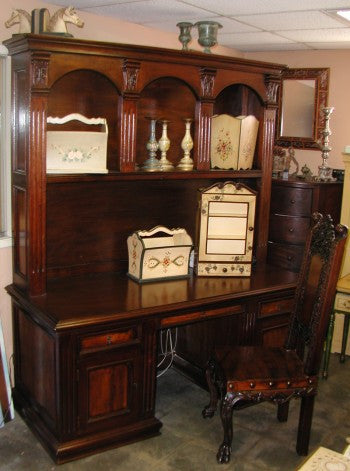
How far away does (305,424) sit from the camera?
113 inches

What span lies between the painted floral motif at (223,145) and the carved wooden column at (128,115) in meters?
0.68

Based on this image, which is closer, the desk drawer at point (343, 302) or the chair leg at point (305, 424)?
the chair leg at point (305, 424)

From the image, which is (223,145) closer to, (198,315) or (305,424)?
(198,315)

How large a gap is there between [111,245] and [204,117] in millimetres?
957

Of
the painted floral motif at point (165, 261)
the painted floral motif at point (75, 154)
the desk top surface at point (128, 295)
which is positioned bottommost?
the desk top surface at point (128, 295)

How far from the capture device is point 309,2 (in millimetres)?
2844

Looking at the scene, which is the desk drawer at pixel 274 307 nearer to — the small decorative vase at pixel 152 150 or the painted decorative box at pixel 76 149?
the small decorative vase at pixel 152 150

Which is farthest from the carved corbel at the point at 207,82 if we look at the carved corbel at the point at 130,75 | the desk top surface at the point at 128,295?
the desk top surface at the point at 128,295

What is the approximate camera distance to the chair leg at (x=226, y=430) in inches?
107

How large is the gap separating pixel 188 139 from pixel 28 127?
1042 mm

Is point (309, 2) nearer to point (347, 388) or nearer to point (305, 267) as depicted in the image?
point (305, 267)

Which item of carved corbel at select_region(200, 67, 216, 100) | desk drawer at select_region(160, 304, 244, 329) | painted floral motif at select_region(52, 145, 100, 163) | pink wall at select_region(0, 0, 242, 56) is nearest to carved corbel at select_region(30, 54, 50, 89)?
painted floral motif at select_region(52, 145, 100, 163)

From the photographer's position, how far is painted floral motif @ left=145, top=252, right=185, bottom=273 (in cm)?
322

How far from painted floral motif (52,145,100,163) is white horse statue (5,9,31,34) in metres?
0.63
